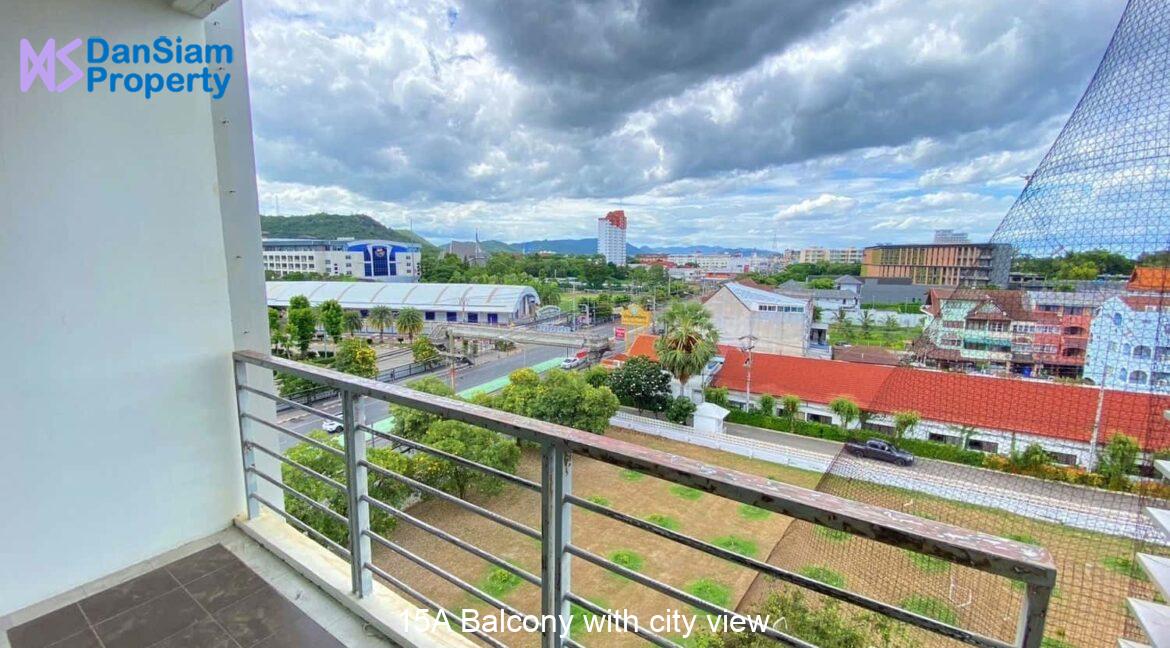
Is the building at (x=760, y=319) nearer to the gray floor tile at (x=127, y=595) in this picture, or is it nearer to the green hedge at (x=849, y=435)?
the green hedge at (x=849, y=435)

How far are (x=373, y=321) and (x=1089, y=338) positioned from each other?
18061mm

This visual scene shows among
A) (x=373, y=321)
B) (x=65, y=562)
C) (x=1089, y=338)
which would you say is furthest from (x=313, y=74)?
(x=373, y=321)

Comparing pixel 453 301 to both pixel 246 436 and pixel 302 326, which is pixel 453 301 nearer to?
pixel 302 326

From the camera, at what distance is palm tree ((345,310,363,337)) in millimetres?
13947

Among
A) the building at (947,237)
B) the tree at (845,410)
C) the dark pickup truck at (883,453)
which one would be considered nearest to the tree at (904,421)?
the dark pickup truck at (883,453)

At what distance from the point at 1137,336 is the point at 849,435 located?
34.5 ft

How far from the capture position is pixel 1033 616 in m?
0.43

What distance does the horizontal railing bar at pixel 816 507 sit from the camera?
43 cm

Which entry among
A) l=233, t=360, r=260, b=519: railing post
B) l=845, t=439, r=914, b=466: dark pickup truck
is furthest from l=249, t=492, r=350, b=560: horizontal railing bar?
l=845, t=439, r=914, b=466: dark pickup truck

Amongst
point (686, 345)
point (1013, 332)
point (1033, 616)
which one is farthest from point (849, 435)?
point (1033, 616)

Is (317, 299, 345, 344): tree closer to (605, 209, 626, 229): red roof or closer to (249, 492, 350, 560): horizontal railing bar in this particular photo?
(249, 492, 350, 560): horizontal railing bar

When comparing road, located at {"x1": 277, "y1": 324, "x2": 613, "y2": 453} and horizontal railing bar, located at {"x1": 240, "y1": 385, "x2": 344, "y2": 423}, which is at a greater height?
horizontal railing bar, located at {"x1": 240, "y1": 385, "x2": 344, "y2": 423}

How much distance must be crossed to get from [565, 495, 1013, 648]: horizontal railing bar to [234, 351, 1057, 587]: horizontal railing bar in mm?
76

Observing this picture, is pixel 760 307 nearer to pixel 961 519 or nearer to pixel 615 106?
pixel 615 106
